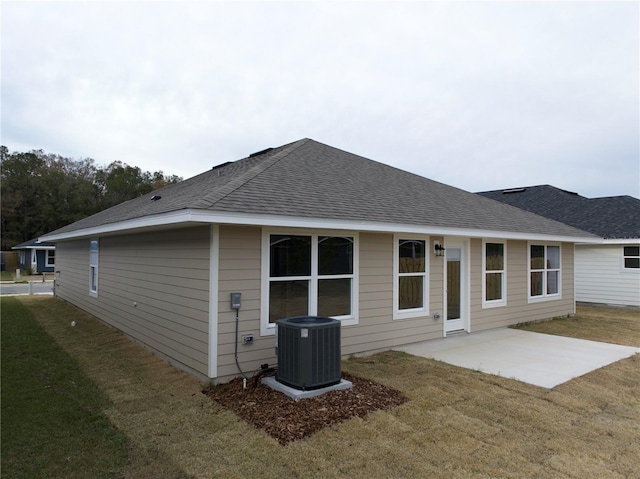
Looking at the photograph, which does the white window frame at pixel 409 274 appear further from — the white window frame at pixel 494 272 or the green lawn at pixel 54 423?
the green lawn at pixel 54 423

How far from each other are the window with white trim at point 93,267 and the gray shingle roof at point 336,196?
11.2 feet

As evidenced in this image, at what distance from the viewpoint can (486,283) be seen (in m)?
9.45

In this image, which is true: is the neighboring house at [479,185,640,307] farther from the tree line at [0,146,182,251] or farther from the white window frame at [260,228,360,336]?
the tree line at [0,146,182,251]

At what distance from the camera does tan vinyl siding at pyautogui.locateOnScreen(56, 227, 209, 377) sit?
18.4 feet

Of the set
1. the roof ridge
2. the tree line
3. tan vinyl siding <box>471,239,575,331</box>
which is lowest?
tan vinyl siding <box>471,239,575,331</box>

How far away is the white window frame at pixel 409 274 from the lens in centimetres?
748

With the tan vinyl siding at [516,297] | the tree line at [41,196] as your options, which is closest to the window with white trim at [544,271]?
the tan vinyl siding at [516,297]

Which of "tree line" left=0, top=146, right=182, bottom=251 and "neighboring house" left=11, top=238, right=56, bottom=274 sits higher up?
"tree line" left=0, top=146, right=182, bottom=251

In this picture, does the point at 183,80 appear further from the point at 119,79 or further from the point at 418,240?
the point at 418,240

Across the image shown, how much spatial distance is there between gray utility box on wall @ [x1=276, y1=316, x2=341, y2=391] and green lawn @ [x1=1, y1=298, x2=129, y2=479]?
1.90m

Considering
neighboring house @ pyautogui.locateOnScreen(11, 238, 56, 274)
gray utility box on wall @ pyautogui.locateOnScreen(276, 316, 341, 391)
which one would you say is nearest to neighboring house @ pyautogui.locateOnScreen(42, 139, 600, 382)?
gray utility box on wall @ pyautogui.locateOnScreen(276, 316, 341, 391)

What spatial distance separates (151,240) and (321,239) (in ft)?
11.3

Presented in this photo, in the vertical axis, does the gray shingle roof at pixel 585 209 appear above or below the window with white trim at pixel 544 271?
above

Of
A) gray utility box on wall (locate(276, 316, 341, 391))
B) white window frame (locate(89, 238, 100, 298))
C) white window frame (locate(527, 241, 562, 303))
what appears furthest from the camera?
white window frame (locate(89, 238, 100, 298))
